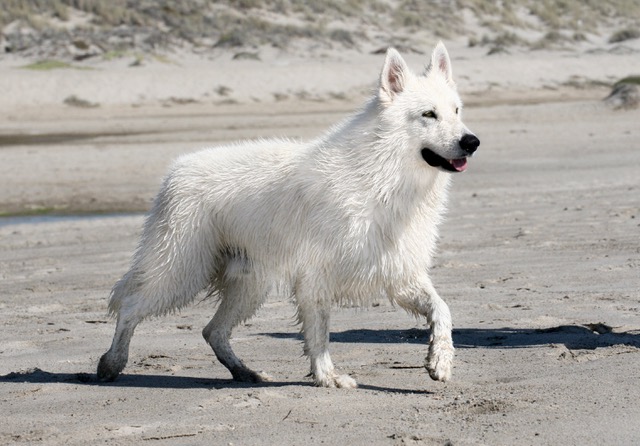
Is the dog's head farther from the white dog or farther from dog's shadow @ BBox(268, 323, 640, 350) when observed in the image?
dog's shadow @ BBox(268, 323, 640, 350)

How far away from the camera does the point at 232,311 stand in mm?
6723

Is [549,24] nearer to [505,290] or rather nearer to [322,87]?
[322,87]

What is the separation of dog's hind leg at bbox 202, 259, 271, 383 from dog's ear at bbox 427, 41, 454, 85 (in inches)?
60.8

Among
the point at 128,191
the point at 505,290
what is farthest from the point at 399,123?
the point at 128,191

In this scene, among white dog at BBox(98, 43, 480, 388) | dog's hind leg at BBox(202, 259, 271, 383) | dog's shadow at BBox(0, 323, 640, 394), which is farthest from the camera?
dog's hind leg at BBox(202, 259, 271, 383)

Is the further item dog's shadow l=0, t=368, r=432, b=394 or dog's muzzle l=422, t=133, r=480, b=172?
dog's shadow l=0, t=368, r=432, b=394

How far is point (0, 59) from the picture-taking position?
29.0 m

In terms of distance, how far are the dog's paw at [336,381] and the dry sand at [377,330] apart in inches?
3.8

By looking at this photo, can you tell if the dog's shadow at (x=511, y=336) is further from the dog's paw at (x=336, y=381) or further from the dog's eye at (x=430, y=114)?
the dog's eye at (x=430, y=114)

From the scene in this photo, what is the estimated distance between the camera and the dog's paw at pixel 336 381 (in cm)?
614

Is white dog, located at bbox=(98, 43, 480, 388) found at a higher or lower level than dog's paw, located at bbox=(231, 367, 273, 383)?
higher

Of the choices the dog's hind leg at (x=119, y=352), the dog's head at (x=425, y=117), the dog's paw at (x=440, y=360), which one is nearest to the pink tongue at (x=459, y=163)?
the dog's head at (x=425, y=117)

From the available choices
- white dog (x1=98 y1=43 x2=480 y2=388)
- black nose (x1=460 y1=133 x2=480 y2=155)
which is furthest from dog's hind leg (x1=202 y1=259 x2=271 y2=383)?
black nose (x1=460 y1=133 x2=480 y2=155)

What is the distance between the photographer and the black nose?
6.05m
